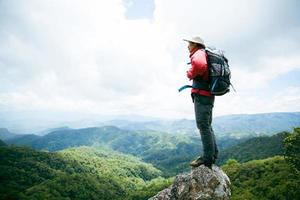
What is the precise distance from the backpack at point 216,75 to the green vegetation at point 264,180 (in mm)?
49754

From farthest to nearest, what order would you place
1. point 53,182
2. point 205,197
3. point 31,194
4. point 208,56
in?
point 53,182 → point 31,194 → point 205,197 → point 208,56

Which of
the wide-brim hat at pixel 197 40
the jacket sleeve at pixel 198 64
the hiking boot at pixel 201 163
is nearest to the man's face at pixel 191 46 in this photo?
the wide-brim hat at pixel 197 40

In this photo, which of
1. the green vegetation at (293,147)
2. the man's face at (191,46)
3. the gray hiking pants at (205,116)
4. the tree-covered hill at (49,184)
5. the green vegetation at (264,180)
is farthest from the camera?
the tree-covered hill at (49,184)

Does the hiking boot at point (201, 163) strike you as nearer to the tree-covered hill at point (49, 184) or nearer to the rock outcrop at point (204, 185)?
the rock outcrop at point (204, 185)

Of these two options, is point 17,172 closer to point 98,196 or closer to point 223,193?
point 98,196

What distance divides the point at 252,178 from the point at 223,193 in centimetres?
8491

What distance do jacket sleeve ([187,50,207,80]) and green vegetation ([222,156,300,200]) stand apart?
5049cm

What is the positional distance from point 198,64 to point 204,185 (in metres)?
4.42

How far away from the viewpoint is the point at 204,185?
11.3 metres

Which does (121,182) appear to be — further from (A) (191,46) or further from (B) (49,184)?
(A) (191,46)

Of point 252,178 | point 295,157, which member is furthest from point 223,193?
point 252,178

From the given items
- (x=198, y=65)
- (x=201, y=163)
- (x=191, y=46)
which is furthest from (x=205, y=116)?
(x=191, y=46)

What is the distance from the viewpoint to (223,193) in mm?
11141

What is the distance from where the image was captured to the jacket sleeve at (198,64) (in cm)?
973
